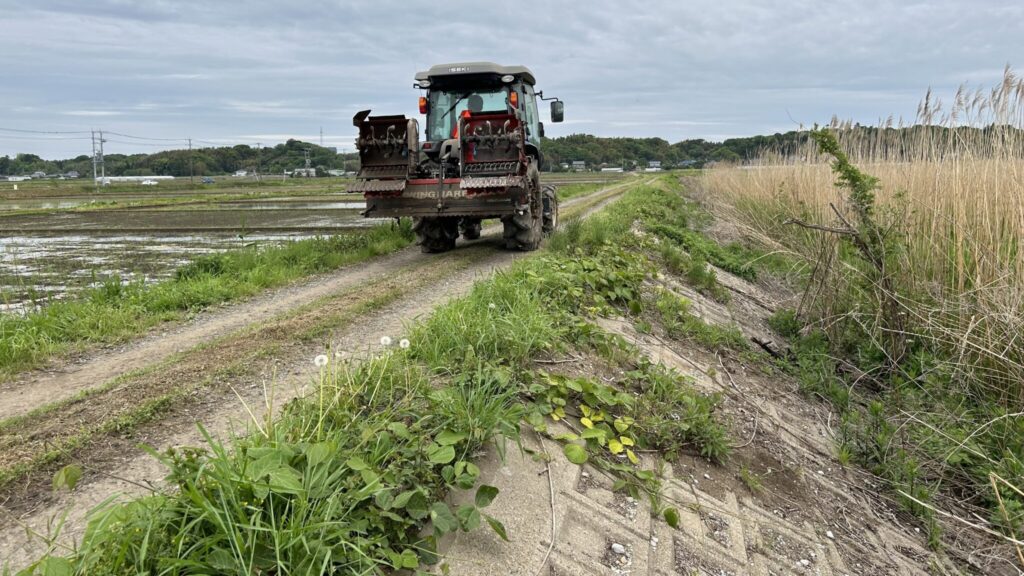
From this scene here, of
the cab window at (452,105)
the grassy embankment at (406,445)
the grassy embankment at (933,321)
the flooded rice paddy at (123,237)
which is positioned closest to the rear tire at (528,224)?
the cab window at (452,105)

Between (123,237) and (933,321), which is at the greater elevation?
(123,237)

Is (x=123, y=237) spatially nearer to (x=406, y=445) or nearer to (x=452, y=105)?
(x=452, y=105)

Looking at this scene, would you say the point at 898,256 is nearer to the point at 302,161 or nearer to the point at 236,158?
the point at 302,161

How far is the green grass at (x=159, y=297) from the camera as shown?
5.43 meters

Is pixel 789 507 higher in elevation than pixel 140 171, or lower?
lower

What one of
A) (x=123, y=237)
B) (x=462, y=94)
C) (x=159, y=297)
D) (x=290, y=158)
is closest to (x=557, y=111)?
(x=462, y=94)

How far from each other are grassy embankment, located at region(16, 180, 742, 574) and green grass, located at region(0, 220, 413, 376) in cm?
331

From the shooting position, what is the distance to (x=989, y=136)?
575cm

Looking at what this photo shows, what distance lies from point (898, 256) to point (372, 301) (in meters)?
5.31

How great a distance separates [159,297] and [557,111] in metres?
8.21

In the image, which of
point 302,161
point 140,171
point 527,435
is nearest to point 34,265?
point 527,435

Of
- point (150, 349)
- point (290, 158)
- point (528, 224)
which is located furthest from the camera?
point (290, 158)

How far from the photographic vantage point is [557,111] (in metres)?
12.6

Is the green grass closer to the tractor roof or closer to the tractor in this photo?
the tractor
